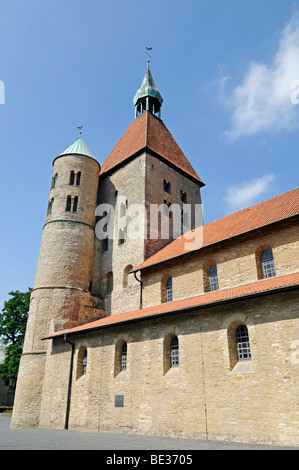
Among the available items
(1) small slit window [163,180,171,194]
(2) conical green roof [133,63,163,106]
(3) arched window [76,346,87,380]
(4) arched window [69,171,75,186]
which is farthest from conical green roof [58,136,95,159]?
(3) arched window [76,346,87,380]

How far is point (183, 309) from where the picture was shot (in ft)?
41.1

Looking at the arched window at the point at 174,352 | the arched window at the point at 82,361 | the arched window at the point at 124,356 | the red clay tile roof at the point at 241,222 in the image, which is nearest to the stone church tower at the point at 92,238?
the arched window at the point at 82,361

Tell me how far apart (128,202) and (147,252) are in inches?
Answer: 187

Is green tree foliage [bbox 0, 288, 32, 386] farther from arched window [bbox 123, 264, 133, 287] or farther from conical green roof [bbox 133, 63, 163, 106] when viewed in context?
conical green roof [bbox 133, 63, 163, 106]

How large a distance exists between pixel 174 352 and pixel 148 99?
25980 millimetres

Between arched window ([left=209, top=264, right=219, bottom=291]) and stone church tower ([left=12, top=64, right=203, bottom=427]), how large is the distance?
4613mm

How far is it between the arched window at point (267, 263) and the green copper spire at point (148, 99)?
2216 cm

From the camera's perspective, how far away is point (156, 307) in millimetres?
16125

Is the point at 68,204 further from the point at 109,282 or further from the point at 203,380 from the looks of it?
the point at 203,380

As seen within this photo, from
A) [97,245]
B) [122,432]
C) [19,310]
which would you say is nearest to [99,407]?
[122,432]

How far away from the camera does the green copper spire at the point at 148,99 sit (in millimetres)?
32500

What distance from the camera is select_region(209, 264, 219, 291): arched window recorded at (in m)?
15.6

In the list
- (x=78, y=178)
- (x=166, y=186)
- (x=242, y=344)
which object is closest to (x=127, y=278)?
(x=166, y=186)
